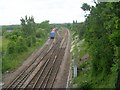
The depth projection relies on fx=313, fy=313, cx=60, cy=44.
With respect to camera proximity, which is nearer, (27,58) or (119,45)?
(119,45)

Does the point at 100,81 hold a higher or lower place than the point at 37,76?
higher

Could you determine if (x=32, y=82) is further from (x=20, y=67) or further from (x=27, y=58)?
(x=27, y=58)

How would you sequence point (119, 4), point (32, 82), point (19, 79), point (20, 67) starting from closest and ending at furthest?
point (119, 4) → point (32, 82) → point (19, 79) → point (20, 67)

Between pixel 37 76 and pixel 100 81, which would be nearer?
pixel 100 81

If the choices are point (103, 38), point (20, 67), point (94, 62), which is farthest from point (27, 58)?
point (103, 38)

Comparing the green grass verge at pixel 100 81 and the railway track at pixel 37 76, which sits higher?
the green grass verge at pixel 100 81

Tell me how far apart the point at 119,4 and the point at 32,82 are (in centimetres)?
1342

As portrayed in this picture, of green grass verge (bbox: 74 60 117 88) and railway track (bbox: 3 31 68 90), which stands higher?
green grass verge (bbox: 74 60 117 88)

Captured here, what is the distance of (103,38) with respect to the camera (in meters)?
19.4

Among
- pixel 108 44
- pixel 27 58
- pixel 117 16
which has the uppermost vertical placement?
pixel 117 16

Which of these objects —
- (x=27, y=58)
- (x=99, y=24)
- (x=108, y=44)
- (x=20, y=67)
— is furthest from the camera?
(x=27, y=58)

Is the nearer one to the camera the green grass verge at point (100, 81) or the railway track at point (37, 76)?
the green grass verge at point (100, 81)

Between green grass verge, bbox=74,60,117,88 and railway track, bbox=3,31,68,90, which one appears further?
railway track, bbox=3,31,68,90

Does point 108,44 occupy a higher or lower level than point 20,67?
higher
